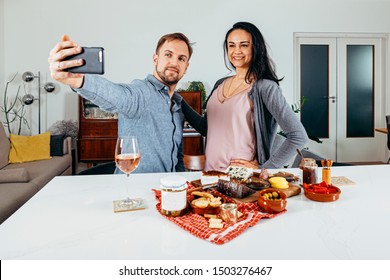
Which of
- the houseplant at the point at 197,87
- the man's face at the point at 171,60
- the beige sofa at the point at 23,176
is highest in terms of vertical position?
the houseplant at the point at 197,87

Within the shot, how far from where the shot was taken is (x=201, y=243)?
830 millimetres

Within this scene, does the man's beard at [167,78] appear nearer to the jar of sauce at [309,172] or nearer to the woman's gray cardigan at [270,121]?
the woman's gray cardigan at [270,121]

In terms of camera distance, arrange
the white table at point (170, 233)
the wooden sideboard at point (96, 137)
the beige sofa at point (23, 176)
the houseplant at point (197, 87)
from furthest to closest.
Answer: the houseplant at point (197, 87) < the wooden sideboard at point (96, 137) < the beige sofa at point (23, 176) < the white table at point (170, 233)

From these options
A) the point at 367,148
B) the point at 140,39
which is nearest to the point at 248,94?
the point at 140,39

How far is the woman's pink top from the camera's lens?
1.80 meters

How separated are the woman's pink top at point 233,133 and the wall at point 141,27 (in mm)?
3959

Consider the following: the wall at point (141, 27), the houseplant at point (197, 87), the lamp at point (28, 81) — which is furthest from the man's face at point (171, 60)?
the lamp at point (28, 81)

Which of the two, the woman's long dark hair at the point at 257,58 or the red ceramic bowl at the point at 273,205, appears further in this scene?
the woman's long dark hair at the point at 257,58

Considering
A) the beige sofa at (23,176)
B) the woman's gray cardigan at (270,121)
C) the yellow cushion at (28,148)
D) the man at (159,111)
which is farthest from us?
the yellow cushion at (28,148)

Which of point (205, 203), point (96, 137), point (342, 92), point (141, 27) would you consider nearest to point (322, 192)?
point (205, 203)

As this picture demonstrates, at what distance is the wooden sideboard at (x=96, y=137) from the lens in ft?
17.1

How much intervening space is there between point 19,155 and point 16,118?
4.73ft

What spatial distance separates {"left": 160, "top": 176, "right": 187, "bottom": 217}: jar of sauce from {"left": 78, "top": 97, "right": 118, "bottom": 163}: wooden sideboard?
14.2 ft

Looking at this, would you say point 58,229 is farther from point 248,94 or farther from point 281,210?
point 248,94
